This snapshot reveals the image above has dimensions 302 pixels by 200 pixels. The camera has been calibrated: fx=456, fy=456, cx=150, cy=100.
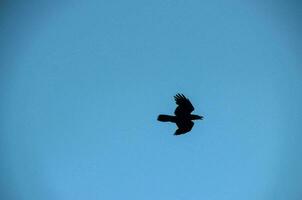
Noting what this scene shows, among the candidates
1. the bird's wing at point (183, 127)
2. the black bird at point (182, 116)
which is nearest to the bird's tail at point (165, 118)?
the black bird at point (182, 116)

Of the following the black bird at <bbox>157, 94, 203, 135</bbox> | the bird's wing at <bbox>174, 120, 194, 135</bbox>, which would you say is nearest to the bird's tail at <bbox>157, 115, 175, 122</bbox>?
the black bird at <bbox>157, 94, 203, 135</bbox>

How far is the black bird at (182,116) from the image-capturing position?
62.7 feet

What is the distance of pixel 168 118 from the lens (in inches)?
758

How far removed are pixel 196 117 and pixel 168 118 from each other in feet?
4.18

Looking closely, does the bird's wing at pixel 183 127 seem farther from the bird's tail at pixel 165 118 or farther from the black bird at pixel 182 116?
the bird's tail at pixel 165 118

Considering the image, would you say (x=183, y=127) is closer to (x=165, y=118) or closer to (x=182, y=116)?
(x=182, y=116)

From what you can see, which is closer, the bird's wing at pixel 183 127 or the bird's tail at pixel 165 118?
the bird's tail at pixel 165 118

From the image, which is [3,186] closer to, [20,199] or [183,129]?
[20,199]

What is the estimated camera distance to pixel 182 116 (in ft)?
63.8

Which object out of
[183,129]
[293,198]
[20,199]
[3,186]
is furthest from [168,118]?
[3,186]

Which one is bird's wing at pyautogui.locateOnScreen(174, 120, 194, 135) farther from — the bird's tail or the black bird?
the bird's tail

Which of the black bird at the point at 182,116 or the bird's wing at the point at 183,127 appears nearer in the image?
the black bird at the point at 182,116

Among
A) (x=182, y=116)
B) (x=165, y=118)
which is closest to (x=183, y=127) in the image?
(x=182, y=116)

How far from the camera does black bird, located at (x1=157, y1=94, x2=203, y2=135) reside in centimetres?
1911
